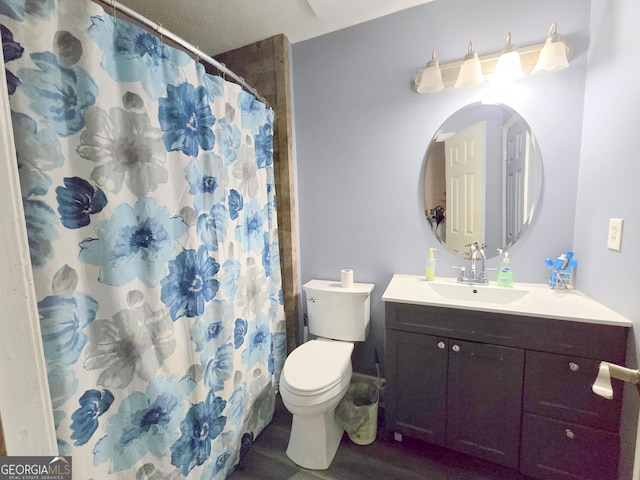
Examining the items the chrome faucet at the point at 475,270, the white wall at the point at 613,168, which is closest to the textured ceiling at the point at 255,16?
the white wall at the point at 613,168

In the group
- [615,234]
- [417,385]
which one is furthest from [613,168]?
[417,385]

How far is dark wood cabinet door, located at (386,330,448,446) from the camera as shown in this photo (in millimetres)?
1382

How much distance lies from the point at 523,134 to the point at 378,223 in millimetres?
912

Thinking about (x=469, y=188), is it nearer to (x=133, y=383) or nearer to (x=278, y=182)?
(x=278, y=182)

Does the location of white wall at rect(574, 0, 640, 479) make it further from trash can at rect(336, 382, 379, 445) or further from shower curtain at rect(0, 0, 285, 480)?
shower curtain at rect(0, 0, 285, 480)

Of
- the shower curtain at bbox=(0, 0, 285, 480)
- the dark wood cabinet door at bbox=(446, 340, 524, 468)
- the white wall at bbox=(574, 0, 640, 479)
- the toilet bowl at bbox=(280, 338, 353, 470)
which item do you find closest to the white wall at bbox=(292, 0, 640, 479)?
the white wall at bbox=(574, 0, 640, 479)

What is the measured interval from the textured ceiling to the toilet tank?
65.3 inches

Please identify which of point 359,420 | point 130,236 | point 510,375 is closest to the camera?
point 130,236

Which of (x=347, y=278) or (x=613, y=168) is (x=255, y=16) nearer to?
(x=347, y=278)

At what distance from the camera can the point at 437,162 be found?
1.68 meters

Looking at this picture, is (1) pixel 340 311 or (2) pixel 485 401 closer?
(2) pixel 485 401

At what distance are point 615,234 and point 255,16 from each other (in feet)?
6.94

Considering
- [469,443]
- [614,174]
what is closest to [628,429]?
[469,443]

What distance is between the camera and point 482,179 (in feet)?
5.27
